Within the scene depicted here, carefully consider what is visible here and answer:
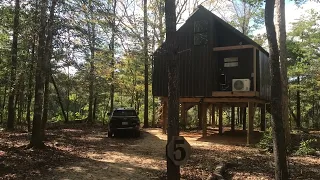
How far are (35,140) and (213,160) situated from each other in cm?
723

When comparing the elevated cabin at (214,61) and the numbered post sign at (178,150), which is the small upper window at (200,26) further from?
the numbered post sign at (178,150)

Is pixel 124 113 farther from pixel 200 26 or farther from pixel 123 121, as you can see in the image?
pixel 200 26

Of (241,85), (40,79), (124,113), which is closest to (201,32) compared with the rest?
(241,85)

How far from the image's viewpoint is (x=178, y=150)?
597 cm

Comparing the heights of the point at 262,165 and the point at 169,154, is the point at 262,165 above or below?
below

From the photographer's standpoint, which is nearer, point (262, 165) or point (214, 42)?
point (262, 165)

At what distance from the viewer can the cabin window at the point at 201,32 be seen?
1856 centimetres

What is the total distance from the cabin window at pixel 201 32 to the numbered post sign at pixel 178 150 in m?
13.4

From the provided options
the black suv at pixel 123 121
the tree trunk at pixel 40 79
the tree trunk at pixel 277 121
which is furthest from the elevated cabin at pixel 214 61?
the tree trunk at pixel 277 121

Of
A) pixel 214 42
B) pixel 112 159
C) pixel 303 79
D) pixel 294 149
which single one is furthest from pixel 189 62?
pixel 303 79

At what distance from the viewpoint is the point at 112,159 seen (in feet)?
36.2

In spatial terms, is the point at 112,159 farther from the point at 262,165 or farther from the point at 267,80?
the point at 267,80

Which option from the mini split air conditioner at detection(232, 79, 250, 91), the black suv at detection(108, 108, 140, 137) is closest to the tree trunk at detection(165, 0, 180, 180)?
the mini split air conditioner at detection(232, 79, 250, 91)

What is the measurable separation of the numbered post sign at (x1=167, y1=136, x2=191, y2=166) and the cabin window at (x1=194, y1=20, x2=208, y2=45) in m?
13.4
